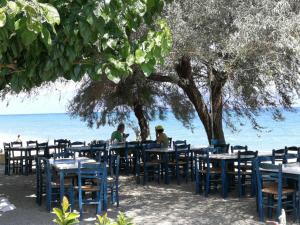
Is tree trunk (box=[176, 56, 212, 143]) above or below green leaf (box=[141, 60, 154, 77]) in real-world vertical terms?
above

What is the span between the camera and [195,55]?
866 centimetres

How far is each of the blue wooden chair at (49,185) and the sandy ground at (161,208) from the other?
22cm

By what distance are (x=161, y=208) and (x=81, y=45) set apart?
486 cm

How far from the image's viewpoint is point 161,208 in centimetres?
827

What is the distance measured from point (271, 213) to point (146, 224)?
197cm

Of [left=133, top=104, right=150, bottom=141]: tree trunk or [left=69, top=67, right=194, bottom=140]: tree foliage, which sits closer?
[left=69, top=67, right=194, bottom=140]: tree foliage

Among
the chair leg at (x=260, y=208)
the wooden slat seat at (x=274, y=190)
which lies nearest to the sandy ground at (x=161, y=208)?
the chair leg at (x=260, y=208)

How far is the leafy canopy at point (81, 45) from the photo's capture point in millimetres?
3814

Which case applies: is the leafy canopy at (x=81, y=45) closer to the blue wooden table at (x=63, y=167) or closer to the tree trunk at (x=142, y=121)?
the blue wooden table at (x=63, y=167)

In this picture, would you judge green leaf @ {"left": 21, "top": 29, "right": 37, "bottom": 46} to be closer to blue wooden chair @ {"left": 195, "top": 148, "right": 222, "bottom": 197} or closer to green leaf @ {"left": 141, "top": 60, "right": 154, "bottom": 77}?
green leaf @ {"left": 141, "top": 60, "right": 154, "bottom": 77}

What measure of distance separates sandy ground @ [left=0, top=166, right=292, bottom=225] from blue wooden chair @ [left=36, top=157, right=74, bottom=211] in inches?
8.6

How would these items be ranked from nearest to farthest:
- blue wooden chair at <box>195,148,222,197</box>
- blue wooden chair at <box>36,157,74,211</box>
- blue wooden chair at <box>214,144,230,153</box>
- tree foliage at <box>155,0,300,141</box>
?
tree foliage at <box>155,0,300,141</box>, blue wooden chair at <box>36,157,74,211</box>, blue wooden chair at <box>195,148,222,197</box>, blue wooden chair at <box>214,144,230,153</box>

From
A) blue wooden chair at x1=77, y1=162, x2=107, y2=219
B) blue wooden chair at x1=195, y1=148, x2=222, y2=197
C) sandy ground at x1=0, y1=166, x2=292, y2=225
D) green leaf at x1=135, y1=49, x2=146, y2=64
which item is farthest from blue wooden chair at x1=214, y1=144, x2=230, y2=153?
green leaf at x1=135, y1=49, x2=146, y2=64

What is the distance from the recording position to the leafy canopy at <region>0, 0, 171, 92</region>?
12.5 ft
